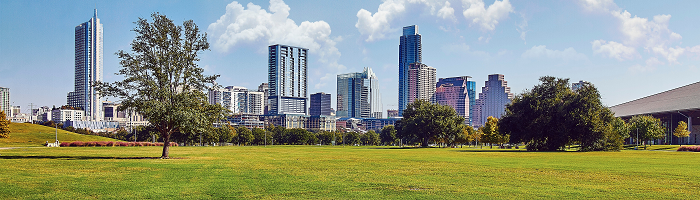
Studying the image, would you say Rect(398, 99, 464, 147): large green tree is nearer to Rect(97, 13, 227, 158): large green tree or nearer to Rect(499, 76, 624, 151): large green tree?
Rect(499, 76, 624, 151): large green tree

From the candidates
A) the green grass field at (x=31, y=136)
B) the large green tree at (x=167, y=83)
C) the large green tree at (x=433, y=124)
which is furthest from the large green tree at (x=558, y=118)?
the green grass field at (x=31, y=136)

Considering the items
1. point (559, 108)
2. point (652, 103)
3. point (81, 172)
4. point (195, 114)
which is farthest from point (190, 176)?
point (652, 103)

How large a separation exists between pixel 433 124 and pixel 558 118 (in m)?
37.4

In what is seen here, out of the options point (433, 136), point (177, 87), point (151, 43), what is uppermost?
point (151, 43)

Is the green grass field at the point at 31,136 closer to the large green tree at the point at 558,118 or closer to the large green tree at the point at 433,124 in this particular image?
the large green tree at the point at 433,124

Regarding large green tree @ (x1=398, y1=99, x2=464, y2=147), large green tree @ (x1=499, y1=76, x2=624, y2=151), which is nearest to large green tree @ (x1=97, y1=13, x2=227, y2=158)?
large green tree @ (x1=499, y1=76, x2=624, y2=151)

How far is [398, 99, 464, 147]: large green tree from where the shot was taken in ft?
326

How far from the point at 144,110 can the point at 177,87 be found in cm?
423

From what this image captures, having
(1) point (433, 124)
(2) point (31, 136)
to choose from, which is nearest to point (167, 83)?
(1) point (433, 124)

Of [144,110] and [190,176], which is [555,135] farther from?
[190,176]

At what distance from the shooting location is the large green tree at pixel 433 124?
3917 inches

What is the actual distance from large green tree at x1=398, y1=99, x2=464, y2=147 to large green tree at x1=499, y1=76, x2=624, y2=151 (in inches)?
1238

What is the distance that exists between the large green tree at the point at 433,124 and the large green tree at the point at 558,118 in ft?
103

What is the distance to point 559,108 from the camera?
62.9 meters
